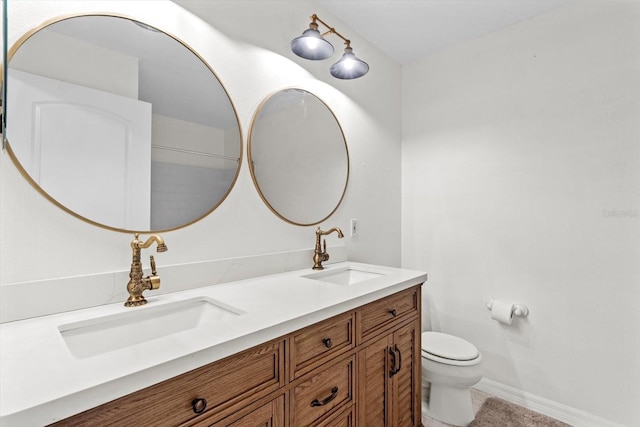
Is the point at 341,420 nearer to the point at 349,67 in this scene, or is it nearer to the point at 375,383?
the point at 375,383

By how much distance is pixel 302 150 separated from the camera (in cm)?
176

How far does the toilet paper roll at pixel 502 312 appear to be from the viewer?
1955mm

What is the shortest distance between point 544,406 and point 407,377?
114 centimetres

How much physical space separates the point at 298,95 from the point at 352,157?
576 mm

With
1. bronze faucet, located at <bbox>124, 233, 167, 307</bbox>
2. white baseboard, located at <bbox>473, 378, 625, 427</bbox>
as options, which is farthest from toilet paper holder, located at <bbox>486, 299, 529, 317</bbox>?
bronze faucet, located at <bbox>124, 233, 167, 307</bbox>

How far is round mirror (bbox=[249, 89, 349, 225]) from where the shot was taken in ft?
5.04

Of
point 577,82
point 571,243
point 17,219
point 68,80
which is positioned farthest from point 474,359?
point 68,80

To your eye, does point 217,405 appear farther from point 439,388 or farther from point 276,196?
point 439,388

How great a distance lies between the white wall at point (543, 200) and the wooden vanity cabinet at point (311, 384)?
0.94 metres

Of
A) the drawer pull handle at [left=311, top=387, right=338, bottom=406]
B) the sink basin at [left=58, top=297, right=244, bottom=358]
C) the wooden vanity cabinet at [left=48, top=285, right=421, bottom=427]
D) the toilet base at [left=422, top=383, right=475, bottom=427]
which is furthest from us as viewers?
the toilet base at [left=422, top=383, right=475, bottom=427]

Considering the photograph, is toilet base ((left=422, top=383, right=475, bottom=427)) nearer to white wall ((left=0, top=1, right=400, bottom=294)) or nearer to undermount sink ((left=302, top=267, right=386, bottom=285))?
undermount sink ((left=302, top=267, right=386, bottom=285))

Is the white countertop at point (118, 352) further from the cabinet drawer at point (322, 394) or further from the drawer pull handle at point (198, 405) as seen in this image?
the cabinet drawer at point (322, 394)

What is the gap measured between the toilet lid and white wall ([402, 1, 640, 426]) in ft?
1.25

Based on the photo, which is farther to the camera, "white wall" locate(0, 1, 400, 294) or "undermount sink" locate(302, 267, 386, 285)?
"undermount sink" locate(302, 267, 386, 285)
